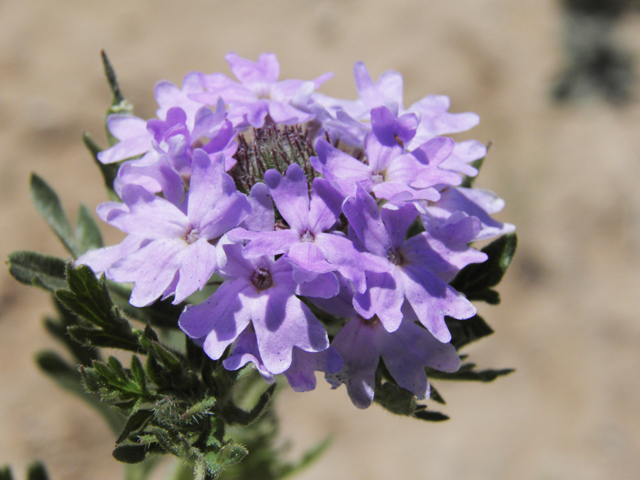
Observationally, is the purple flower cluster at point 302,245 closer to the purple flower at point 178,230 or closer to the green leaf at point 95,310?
the purple flower at point 178,230

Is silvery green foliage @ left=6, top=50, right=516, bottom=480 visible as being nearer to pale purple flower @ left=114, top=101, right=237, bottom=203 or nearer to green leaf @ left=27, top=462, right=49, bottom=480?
pale purple flower @ left=114, top=101, right=237, bottom=203

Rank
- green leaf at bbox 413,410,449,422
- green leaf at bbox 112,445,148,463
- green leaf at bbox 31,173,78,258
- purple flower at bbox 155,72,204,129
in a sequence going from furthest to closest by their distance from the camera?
green leaf at bbox 31,173,78,258 < purple flower at bbox 155,72,204,129 < green leaf at bbox 413,410,449,422 < green leaf at bbox 112,445,148,463

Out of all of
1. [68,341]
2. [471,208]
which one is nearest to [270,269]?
[471,208]

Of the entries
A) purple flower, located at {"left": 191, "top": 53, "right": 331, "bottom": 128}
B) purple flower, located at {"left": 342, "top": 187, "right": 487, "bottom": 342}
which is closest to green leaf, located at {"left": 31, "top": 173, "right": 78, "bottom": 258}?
purple flower, located at {"left": 191, "top": 53, "right": 331, "bottom": 128}

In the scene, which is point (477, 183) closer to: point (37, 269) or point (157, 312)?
point (157, 312)

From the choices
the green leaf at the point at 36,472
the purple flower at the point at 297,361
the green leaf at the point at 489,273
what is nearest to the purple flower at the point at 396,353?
the purple flower at the point at 297,361

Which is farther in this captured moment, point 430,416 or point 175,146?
point 430,416
